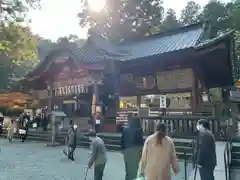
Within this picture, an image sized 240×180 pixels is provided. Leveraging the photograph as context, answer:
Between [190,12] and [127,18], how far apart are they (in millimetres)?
14653

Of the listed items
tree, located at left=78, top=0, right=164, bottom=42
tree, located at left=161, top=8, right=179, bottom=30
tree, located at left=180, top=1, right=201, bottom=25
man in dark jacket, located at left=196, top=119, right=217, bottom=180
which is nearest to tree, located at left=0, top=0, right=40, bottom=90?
man in dark jacket, located at left=196, top=119, right=217, bottom=180

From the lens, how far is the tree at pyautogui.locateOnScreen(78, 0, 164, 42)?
36.6 m

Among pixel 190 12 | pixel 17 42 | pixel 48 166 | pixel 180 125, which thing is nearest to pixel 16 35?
pixel 17 42

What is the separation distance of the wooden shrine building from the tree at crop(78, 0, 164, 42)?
14.6 meters

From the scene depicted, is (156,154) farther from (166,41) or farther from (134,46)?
(134,46)

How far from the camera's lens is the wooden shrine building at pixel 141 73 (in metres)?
15.3

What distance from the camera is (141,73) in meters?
17.7

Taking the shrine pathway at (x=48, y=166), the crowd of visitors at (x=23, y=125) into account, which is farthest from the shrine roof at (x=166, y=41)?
the shrine pathway at (x=48, y=166)

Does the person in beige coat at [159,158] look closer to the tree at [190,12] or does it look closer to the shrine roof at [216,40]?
the shrine roof at [216,40]

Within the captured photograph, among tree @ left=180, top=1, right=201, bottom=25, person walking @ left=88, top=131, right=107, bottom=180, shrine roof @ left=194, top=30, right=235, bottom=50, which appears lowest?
person walking @ left=88, top=131, right=107, bottom=180

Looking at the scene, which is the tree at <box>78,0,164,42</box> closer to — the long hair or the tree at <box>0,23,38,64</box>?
the tree at <box>0,23,38,64</box>

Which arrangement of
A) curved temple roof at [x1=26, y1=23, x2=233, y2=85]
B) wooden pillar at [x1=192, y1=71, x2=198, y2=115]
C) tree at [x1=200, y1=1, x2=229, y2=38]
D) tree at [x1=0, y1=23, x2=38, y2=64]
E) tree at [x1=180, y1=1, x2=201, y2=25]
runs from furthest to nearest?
tree at [x1=180, y1=1, x2=201, y2=25]
tree at [x1=200, y1=1, x2=229, y2=38]
curved temple roof at [x1=26, y1=23, x2=233, y2=85]
wooden pillar at [x1=192, y1=71, x2=198, y2=115]
tree at [x1=0, y1=23, x2=38, y2=64]

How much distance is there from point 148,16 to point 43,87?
19912 millimetres

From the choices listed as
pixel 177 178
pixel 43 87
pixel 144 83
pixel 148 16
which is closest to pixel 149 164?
pixel 177 178
